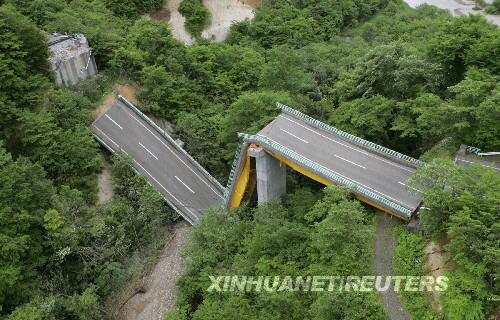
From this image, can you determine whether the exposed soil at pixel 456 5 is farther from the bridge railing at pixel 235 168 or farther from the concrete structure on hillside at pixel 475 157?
the bridge railing at pixel 235 168

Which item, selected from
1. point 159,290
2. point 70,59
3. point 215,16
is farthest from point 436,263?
point 215,16

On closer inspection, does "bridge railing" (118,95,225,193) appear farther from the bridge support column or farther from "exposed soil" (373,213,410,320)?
"exposed soil" (373,213,410,320)

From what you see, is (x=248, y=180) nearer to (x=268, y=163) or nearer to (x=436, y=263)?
(x=268, y=163)

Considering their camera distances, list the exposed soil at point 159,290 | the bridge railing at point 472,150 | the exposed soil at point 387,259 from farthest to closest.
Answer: the exposed soil at point 159,290, the bridge railing at point 472,150, the exposed soil at point 387,259

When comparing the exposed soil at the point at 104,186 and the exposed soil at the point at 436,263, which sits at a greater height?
the exposed soil at the point at 436,263

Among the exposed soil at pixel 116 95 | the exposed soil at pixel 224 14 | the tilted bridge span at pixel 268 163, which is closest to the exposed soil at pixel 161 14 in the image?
the exposed soil at pixel 224 14

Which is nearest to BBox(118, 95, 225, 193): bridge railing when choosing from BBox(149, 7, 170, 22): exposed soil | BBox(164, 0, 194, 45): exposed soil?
BBox(164, 0, 194, 45): exposed soil

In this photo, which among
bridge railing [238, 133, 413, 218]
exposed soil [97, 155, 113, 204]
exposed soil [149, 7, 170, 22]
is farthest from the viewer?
exposed soil [149, 7, 170, 22]
